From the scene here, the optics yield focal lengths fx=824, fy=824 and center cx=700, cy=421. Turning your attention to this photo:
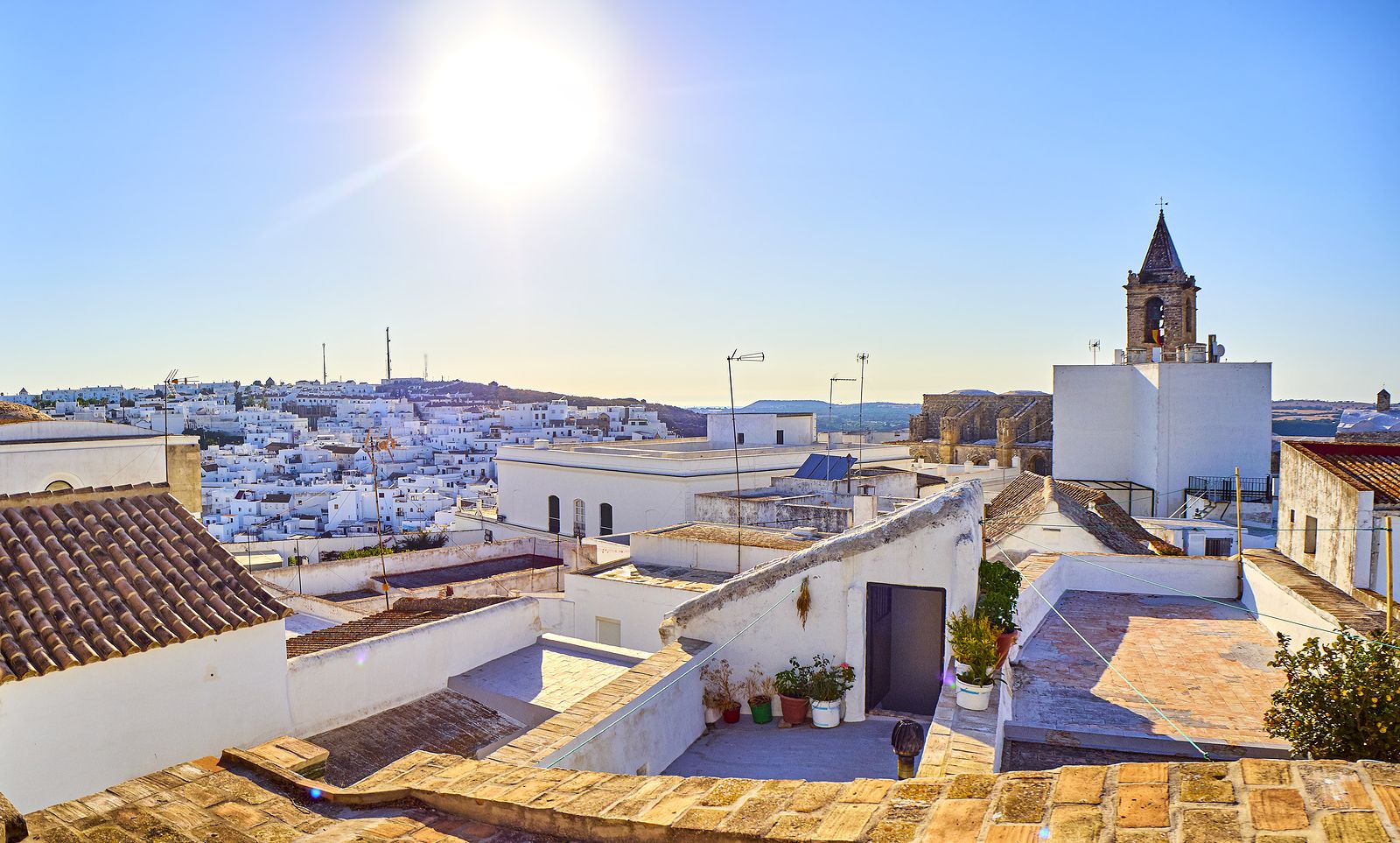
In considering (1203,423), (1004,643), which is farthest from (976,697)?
(1203,423)

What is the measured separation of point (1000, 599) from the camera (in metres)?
6.71

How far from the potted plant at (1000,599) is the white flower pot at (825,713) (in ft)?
4.57

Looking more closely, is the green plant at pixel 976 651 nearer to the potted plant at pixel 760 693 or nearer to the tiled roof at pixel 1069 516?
the potted plant at pixel 760 693

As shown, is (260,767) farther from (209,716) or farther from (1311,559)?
(1311,559)

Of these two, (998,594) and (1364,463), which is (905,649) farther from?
(1364,463)

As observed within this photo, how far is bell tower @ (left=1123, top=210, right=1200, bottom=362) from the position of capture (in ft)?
102

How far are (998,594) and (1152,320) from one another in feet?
97.5

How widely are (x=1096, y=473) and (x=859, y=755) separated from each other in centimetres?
2496

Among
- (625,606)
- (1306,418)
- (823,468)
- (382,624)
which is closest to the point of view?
(382,624)

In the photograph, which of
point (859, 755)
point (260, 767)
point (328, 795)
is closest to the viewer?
point (328, 795)

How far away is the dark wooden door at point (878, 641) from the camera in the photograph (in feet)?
23.0

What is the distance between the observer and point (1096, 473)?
27.9 metres

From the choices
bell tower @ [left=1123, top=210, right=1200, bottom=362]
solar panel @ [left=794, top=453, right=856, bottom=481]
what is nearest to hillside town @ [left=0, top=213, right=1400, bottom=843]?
solar panel @ [left=794, top=453, right=856, bottom=481]

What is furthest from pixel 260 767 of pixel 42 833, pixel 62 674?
pixel 62 674
